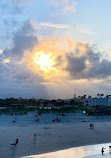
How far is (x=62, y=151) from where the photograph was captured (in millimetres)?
30422

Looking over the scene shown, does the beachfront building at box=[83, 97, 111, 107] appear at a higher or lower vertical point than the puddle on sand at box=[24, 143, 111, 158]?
higher

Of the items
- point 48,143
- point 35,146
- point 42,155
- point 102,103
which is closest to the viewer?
point 42,155

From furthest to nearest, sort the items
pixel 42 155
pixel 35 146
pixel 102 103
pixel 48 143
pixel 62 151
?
pixel 102 103, pixel 48 143, pixel 35 146, pixel 62 151, pixel 42 155

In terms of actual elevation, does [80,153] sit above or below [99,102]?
below

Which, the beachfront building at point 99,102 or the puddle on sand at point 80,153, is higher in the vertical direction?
the beachfront building at point 99,102

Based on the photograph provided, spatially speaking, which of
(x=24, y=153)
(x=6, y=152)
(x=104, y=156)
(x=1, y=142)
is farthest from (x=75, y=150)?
(x=1, y=142)

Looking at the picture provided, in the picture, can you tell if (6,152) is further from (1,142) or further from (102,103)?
(102,103)

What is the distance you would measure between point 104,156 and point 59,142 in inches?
410

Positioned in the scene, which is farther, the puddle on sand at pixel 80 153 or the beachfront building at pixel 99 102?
the beachfront building at pixel 99 102

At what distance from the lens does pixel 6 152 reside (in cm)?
2906

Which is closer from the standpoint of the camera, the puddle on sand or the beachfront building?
the puddle on sand

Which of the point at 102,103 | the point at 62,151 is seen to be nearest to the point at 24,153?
the point at 62,151

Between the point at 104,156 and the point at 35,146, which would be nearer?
the point at 104,156

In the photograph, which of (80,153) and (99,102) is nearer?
(80,153)
